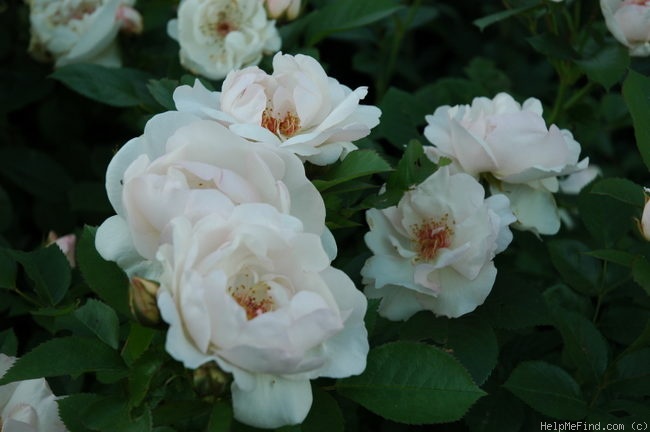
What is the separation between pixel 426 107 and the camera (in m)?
1.47

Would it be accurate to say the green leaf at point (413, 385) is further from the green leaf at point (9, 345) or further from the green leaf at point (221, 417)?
the green leaf at point (9, 345)

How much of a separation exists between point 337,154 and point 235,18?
66cm

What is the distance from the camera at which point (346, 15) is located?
1515 mm

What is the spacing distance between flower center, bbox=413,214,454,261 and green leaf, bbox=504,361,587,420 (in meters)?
0.17

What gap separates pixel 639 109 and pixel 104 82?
0.85m

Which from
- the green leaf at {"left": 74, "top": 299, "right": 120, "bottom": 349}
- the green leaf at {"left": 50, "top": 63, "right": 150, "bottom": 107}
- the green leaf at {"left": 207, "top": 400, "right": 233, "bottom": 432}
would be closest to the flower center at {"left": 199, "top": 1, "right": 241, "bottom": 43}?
the green leaf at {"left": 50, "top": 63, "right": 150, "bottom": 107}

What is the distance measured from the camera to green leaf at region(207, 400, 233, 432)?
751mm

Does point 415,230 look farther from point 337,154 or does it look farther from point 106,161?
point 106,161

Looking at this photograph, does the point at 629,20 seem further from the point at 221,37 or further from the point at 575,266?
the point at 221,37

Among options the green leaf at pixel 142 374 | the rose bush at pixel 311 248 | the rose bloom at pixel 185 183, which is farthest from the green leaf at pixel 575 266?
the green leaf at pixel 142 374

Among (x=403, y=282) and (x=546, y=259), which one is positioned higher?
(x=403, y=282)

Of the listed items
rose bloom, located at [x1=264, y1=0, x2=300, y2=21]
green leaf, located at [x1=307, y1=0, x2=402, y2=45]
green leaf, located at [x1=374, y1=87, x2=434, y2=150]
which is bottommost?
green leaf, located at [x1=374, y1=87, x2=434, y2=150]

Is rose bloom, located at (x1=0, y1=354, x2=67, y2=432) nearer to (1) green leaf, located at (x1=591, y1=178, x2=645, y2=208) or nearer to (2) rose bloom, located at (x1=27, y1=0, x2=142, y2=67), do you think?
(1) green leaf, located at (x1=591, y1=178, x2=645, y2=208)

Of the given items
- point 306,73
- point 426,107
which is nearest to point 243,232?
point 306,73
